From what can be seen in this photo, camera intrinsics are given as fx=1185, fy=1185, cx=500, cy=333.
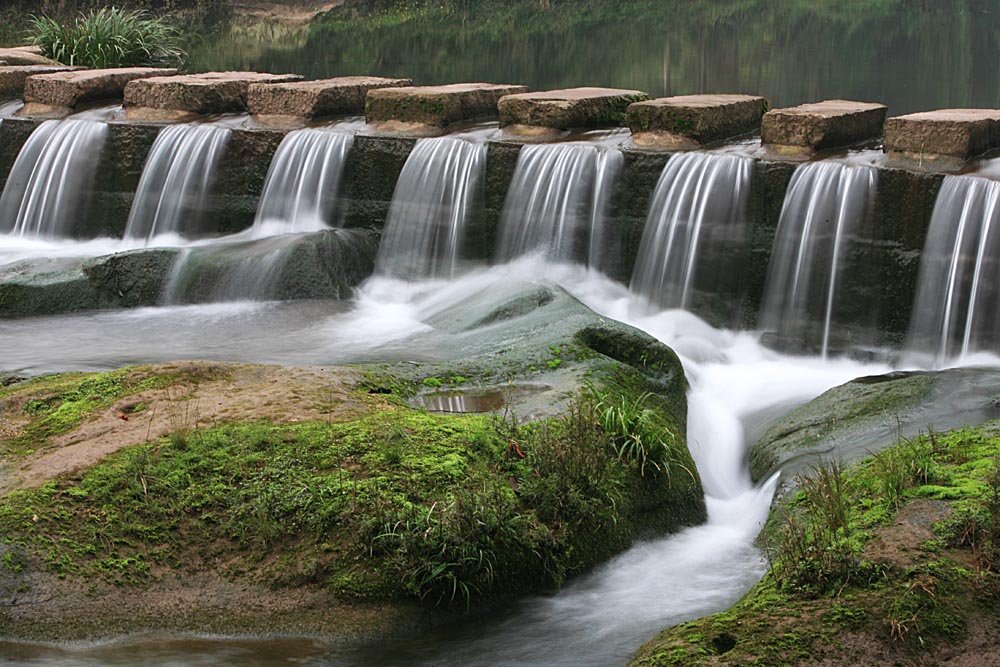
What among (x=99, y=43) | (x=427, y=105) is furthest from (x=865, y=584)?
(x=99, y=43)

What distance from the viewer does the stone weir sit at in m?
8.42

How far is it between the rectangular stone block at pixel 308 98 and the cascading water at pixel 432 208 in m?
1.64

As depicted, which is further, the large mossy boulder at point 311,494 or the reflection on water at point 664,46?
the reflection on water at point 664,46

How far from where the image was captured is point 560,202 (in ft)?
32.5

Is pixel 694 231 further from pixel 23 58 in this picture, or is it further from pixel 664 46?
pixel 664 46

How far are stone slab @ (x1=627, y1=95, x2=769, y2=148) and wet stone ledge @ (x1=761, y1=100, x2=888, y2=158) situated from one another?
498mm

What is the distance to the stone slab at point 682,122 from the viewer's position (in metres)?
9.77

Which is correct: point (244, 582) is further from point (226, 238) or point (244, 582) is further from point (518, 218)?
point (226, 238)

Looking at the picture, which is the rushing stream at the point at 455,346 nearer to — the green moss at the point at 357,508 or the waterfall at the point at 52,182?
the green moss at the point at 357,508

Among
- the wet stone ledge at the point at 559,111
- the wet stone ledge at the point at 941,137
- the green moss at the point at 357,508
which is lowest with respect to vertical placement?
the green moss at the point at 357,508

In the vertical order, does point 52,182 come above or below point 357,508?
above

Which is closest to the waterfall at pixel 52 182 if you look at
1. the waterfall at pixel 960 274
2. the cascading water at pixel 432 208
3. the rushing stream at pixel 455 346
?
the rushing stream at pixel 455 346

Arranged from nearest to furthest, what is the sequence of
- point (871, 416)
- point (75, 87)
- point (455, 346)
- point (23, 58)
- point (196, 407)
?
point (196, 407), point (871, 416), point (455, 346), point (75, 87), point (23, 58)

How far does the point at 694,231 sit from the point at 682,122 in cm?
113
